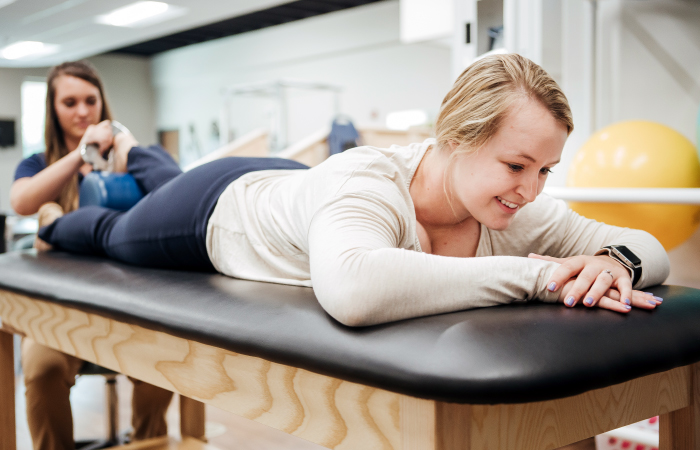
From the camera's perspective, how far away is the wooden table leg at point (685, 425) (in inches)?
30.6

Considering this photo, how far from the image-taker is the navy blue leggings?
Answer: 1.20m

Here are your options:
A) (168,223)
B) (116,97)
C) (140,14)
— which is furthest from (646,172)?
(116,97)

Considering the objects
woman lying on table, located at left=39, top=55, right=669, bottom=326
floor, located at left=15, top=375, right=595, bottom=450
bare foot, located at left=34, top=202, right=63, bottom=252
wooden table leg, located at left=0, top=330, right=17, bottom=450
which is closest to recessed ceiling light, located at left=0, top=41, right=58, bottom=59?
floor, located at left=15, top=375, right=595, bottom=450

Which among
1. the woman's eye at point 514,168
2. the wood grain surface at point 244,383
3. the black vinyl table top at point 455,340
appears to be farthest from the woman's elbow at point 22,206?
the woman's eye at point 514,168

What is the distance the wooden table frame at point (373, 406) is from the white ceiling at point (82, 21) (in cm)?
570

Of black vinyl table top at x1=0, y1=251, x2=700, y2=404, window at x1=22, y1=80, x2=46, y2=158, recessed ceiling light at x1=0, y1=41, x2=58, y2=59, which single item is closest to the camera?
black vinyl table top at x1=0, y1=251, x2=700, y2=404

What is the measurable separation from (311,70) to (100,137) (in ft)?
21.5

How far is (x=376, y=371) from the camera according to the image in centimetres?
57

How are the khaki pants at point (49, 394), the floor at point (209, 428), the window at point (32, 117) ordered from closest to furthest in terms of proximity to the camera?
the khaki pants at point (49, 394) < the floor at point (209, 428) < the window at point (32, 117)

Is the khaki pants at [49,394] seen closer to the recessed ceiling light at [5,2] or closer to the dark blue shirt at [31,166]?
the dark blue shirt at [31,166]

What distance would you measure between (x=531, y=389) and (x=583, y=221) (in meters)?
0.59

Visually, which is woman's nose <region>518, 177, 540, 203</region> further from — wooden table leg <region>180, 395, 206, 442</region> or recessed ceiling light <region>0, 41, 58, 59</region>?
recessed ceiling light <region>0, 41, 58, 59</region>

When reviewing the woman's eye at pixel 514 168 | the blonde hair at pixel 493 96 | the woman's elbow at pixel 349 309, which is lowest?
the woman's elbow at pixel 349 309

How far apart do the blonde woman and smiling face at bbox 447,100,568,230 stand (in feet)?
3.86
